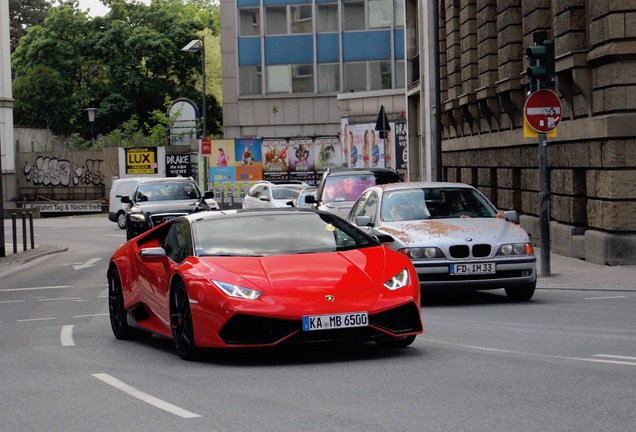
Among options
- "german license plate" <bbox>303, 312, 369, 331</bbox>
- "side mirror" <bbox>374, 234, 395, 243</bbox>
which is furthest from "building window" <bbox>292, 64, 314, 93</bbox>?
"german license plate" <bbox>303, 312, 369, 331</bbox>

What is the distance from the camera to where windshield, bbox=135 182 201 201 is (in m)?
33.0

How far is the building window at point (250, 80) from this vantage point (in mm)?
75688

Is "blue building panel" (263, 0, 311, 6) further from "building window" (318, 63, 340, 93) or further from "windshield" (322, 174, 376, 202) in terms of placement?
"windshield" (322, 174, 376, 202)

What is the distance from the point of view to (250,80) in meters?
75.8

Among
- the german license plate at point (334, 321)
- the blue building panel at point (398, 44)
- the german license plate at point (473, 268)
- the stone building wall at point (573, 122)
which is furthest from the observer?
the blue building panel at point (398, 44)

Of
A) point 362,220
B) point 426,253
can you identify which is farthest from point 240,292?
point 362,220

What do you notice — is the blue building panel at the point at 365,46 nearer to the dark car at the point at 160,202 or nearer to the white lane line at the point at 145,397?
the dark car at the point at 160,202

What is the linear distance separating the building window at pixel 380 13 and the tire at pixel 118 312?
207 ft

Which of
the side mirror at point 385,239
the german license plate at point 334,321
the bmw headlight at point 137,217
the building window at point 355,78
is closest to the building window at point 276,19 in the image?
the building window at point 355,78

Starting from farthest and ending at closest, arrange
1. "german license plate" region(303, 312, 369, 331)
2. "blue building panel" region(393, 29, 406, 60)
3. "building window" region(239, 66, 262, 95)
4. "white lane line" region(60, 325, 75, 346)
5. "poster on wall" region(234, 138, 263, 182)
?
"building window" region(239, 66, 262, 95)
"blue building panel" region(393, 29, 406, 60)
"poster on wall" region(234, 138, 263, 182)
"white lane line" region(60, 325, 75, 346)
"german license plate" region(303, 312, 369, 331)

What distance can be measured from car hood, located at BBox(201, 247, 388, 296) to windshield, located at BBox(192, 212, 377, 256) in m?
0.24

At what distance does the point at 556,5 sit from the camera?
24.6 metres

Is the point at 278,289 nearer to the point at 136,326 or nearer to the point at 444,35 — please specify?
the point at 136,326

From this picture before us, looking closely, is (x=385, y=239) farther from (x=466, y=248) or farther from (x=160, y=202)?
(x=160, y=202)
